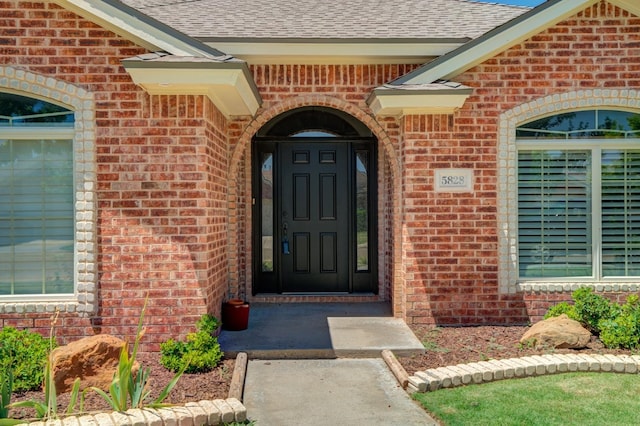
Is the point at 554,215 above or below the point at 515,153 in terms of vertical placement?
below

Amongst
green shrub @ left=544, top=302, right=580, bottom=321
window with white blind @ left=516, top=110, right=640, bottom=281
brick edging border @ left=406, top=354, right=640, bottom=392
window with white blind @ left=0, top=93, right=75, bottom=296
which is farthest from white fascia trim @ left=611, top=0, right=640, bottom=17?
window with white blind @ left=0, top=93, right=75, bottom=296

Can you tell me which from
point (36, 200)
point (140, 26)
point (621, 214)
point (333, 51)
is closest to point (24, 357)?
point (36, 200)

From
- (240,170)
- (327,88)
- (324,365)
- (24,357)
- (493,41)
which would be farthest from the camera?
(240,170)

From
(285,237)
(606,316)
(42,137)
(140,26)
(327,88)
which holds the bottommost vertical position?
(606,316)

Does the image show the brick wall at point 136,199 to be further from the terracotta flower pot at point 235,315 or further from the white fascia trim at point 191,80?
the terracotta flower pot at point 235,315

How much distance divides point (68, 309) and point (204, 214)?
1812 mm

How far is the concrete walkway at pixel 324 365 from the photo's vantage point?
15.6 ft

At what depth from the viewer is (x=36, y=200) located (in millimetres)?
6488

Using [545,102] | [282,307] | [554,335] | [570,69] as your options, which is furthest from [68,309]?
[570,69]

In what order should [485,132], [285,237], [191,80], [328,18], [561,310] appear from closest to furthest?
[191,80] → [561,310] → [485,132] → [328,18] → [285,237]

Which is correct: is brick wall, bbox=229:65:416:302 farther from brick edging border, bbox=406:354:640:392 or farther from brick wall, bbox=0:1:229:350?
brick edging border, bbox=406:354:640:392

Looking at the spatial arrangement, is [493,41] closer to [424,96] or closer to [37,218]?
[424,96]

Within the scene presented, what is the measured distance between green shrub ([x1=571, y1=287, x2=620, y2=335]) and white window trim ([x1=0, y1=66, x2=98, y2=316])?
5.52 meters

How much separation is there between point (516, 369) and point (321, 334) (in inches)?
96.6
